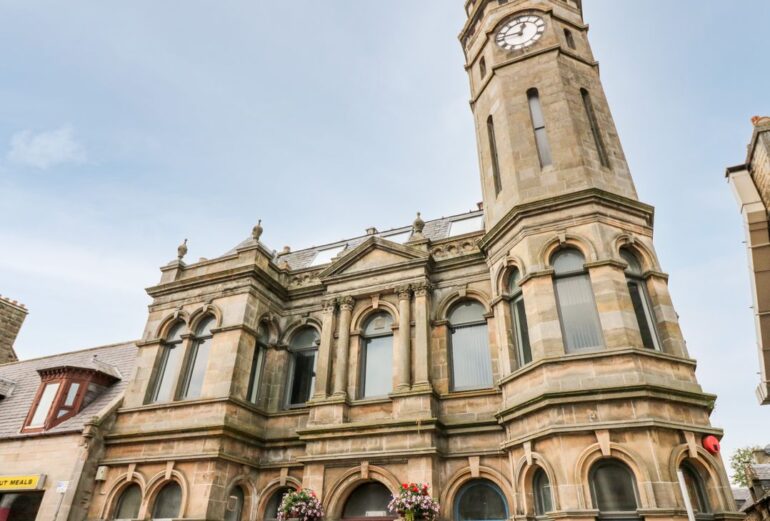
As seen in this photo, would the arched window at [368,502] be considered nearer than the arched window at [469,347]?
Yes

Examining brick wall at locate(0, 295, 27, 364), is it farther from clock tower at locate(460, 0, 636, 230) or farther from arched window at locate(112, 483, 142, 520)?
clock tower at locate(460, 0, 636, 230)

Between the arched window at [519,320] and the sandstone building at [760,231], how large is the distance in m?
4.95

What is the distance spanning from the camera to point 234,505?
533 inches

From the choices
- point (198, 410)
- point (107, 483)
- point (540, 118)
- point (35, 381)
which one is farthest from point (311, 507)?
point (35, 381)

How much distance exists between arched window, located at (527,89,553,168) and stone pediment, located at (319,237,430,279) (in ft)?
15.3

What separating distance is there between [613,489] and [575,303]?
13.5ft

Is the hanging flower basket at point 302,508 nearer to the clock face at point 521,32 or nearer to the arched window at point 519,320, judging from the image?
the arched window at point 519,320

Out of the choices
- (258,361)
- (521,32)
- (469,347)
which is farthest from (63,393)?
(521,32)

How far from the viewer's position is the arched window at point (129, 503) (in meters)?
13.7

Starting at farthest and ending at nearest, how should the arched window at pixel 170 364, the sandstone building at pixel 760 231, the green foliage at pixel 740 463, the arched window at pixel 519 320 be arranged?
the green foliage at pixel 740 463, the arched window at pixel 170 364, the arched window at pixel 519 320, the sandstone building at pixel 760 231

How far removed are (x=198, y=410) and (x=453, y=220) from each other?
1119cm

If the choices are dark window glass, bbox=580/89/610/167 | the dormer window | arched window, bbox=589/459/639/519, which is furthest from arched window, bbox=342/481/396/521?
dark window glass, bbox=580/89/610/167

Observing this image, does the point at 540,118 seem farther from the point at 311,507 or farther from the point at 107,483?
the point at 107,483

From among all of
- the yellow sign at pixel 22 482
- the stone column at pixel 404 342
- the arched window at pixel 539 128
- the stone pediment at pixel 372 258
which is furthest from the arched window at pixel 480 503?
the yellow sign at pixel 22 482
